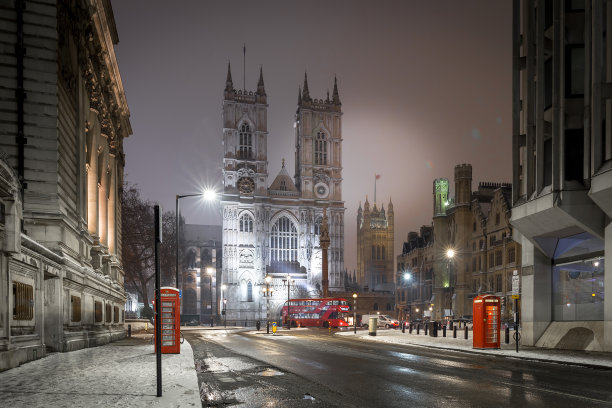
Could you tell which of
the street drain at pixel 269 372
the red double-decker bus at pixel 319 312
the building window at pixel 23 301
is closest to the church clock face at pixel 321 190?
the red double-decker bus at pixel 319 312

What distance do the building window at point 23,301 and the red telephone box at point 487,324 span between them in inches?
670

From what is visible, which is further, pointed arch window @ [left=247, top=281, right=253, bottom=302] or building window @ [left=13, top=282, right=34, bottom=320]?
pointed arch window @ [left=247, top=281, right=253, bottom=302]

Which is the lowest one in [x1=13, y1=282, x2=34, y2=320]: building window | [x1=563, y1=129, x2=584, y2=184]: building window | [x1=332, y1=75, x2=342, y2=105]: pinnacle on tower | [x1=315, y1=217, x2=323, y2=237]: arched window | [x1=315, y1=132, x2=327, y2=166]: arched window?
[x1=13, y1=282, x2=34, y2=320]: building window

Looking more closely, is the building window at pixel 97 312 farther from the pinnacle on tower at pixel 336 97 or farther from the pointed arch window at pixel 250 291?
the pinnacle on tower at pixel 336 97

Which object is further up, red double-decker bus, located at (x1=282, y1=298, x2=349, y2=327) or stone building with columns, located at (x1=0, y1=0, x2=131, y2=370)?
stone building with columns, located at (x1=0, y1=0, x2=131, y2=370)

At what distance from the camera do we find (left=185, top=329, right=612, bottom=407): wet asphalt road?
9.62 m

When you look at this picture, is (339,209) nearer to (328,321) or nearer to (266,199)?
(266,199)

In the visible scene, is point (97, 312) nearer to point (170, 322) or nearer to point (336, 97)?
point (170, 322)

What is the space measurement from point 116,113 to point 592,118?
1220 inches

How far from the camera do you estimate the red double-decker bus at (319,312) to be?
207 ft

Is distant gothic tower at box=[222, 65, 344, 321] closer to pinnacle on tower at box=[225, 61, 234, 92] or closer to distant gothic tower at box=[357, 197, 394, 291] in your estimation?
pinnacle on tower at box=[225, 61, 234, 92]

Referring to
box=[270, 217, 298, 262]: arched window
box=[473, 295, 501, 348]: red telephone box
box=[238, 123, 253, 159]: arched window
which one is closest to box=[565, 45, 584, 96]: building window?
box=[473, 295, 501, 348]: red telephone box

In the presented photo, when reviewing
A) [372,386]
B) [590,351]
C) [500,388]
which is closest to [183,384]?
[372,386]

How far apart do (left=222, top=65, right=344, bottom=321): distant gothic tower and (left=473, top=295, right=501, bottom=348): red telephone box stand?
74.9m
